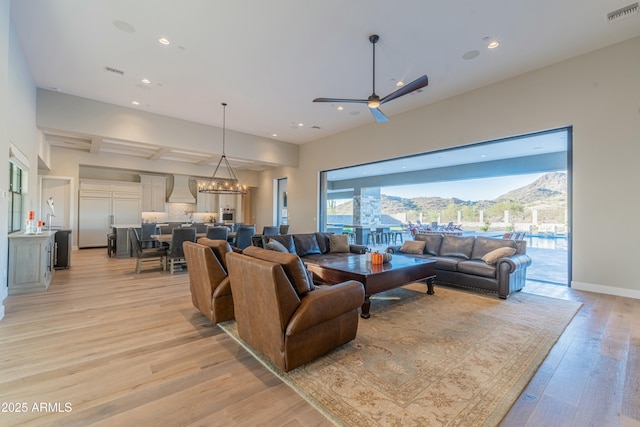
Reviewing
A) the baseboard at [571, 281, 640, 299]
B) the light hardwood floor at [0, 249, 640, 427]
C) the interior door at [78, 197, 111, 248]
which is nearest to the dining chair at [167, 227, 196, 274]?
the light hardwood floor at [0, 249, 640, 427]

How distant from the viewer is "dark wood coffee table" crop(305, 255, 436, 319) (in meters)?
3.56

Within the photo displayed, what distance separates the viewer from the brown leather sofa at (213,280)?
3117 millimetres

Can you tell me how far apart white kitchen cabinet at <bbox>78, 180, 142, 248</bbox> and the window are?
4.91 metres

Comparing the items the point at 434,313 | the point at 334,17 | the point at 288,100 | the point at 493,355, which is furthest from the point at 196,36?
the point at 493,355

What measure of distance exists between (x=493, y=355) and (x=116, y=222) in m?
11.8

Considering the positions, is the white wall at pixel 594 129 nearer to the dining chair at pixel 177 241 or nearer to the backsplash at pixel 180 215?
the dining chair at pixel 177 241

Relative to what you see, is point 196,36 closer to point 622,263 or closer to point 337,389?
point 337,389

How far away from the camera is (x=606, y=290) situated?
14.4 ft

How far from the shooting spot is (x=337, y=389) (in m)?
2.04

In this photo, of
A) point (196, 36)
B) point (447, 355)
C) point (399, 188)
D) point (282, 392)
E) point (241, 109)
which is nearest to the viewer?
point (282, 392)

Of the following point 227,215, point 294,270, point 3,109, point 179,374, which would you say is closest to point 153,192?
point 227,215

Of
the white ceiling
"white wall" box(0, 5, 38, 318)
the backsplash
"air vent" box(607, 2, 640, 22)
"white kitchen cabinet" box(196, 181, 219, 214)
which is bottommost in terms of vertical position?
the backsplash

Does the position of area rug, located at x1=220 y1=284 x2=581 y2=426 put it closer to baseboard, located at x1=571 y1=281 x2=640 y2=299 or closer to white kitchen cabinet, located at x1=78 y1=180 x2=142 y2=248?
baseboard, located at x1=571 y1=281 x2=640 y2=299

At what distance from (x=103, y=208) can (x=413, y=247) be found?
10517mm
